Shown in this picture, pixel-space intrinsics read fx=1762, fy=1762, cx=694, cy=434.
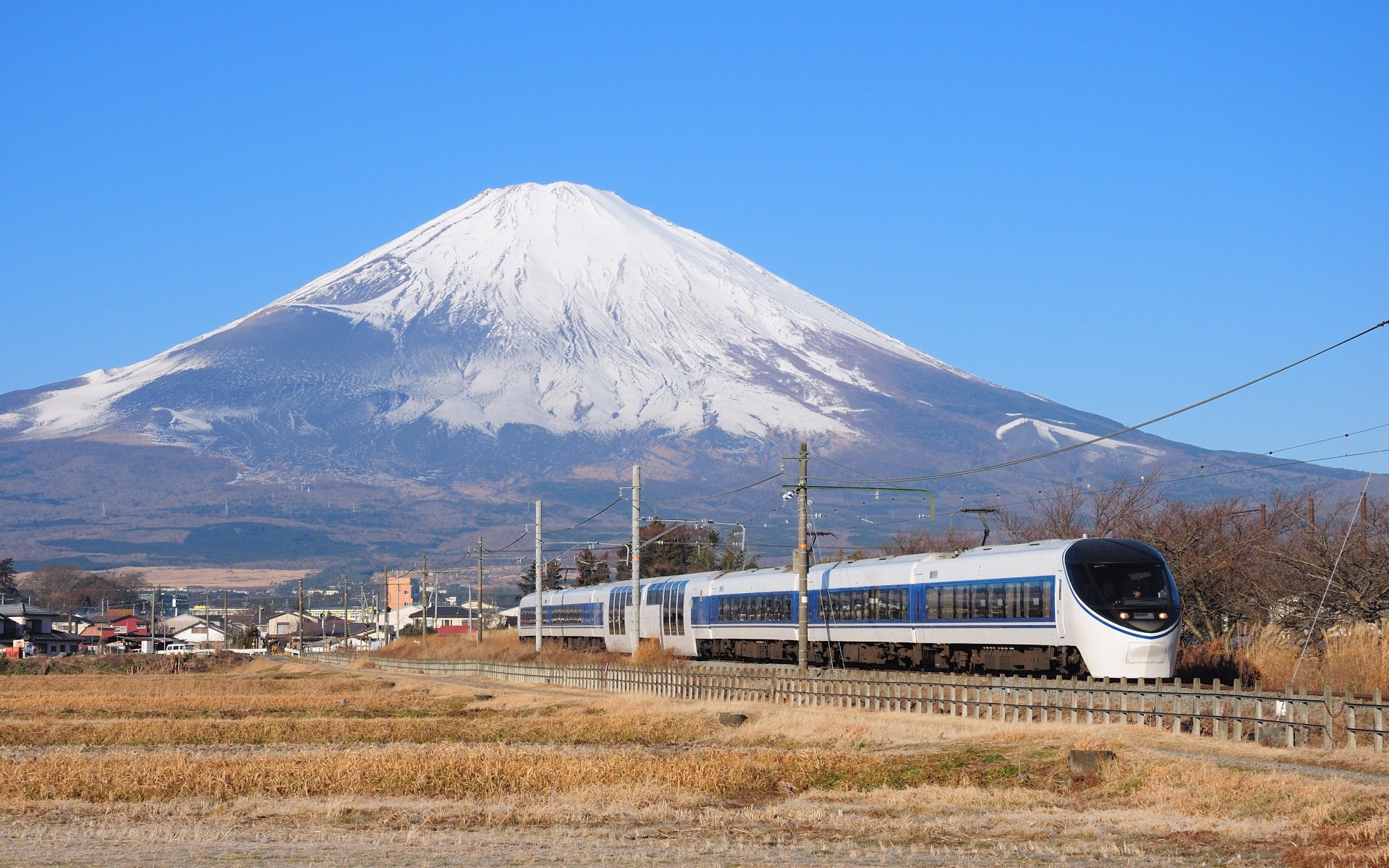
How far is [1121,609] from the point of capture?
119ft

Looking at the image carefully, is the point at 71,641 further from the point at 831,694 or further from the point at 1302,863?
the point at 1302,863

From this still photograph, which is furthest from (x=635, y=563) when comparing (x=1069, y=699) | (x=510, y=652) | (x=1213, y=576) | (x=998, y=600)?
(x=1069, y=699)

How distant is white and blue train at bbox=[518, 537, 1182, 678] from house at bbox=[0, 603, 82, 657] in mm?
78203

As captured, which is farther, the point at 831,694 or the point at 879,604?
the point at 879,604

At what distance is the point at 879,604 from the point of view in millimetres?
48375

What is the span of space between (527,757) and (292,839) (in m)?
8.60

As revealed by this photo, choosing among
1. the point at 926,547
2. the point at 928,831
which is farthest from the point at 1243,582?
the point at 926,547

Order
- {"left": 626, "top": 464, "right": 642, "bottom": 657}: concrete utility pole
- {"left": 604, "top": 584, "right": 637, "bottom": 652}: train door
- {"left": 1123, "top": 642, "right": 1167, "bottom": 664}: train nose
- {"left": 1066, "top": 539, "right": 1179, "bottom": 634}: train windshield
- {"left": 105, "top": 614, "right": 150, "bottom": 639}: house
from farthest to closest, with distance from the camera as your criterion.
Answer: {"left": 105, "top": 614, "right": 150, "bottom": 639}: house, {"left": 604, "top": 584, "right": 637, "bottom": 652}: train door, {"left": 626, "top": 464, "right": 642, "bottom": 657}: concrete utility pole, {"left": 1066, "top": 539, "right": 1179, "bottom": 634}: train windshield, {"left": 1123, "top": 642, "right": 1167, "bottom": 664}: train nose

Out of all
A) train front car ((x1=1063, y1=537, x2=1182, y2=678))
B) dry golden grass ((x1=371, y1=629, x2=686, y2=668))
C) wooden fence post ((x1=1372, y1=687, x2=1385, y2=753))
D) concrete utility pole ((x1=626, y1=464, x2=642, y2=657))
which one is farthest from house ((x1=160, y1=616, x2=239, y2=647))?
wooden fence post ((x1=1372, y1=687, x2=1385, y2=753))

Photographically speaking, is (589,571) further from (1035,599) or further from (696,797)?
(696,797)

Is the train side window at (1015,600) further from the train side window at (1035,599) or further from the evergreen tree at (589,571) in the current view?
the evergreen tree at (589,571)

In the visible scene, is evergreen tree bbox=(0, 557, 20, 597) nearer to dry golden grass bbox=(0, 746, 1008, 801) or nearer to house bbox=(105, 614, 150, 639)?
house bbox=(105, 614, 150, 639)

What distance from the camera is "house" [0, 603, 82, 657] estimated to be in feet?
428

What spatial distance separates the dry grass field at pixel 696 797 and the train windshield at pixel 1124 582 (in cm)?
479
